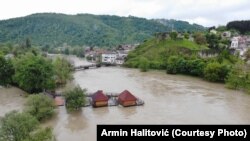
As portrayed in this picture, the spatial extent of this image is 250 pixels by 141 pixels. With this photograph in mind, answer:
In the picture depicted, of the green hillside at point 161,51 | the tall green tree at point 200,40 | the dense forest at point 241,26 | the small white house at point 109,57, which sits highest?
the dense forest at point 241,26

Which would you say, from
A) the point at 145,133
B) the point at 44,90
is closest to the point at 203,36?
the point at 44,90

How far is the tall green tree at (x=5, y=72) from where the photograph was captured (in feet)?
146

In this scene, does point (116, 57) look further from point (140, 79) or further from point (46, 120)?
point (46, 120)

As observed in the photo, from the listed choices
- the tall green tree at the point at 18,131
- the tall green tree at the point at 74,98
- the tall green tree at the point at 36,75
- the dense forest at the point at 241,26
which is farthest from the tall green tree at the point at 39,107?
the dense forest at the point at 241,26

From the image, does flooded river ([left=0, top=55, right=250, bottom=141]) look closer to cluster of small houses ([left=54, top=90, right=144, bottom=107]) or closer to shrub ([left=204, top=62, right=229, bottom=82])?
cluster of small houses ([left=54, top=90, right=144, bottom=107])

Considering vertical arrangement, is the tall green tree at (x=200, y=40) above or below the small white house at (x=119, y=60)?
above

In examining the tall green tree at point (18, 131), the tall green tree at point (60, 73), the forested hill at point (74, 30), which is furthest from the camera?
the forested hill at point (74, 30)

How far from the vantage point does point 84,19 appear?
188 meters

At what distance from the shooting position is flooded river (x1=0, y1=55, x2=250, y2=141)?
2780 cm

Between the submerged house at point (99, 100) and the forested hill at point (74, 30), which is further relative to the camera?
the forested hill at point (74, 30)

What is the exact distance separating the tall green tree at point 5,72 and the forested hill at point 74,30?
328ft

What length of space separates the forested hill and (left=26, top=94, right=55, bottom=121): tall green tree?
116121 mm

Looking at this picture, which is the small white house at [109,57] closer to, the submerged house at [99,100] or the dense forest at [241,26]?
the dense forest at [241,26]

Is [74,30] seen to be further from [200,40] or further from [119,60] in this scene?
[200,40]
